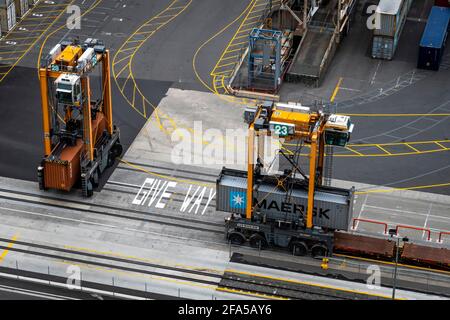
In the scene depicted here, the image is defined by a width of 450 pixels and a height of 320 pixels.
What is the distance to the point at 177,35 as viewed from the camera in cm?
14800

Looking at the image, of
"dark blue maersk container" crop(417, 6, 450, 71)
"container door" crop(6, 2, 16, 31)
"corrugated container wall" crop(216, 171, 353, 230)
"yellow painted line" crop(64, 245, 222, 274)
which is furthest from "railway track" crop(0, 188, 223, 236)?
"dark blue maersk container" crop(417, 6, 450, 71)

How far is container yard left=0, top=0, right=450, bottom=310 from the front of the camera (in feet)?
342

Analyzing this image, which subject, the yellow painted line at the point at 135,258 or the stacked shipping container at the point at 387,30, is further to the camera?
the stacked shipping container at the point at 387,30

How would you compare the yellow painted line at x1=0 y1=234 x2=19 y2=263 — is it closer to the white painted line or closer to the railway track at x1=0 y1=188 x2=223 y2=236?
the white painted line

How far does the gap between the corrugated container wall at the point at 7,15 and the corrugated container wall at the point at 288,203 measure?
5184cm

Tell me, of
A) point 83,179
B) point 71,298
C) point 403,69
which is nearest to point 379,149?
point 403,69

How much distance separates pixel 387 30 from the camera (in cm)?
14150

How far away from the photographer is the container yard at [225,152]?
342 feet

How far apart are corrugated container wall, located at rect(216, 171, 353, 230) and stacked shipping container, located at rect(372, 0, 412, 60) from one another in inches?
1610

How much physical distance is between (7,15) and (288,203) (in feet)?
191

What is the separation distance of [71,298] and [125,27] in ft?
188

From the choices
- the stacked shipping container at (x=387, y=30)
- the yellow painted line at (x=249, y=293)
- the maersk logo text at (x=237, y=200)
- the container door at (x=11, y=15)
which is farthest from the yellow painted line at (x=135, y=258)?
the container door at (x=11, y=15)

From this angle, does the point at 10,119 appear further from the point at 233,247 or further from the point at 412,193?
the point at 412,193

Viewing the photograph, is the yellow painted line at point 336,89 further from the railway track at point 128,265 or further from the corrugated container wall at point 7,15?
the corrugated container wall at point 7,15
